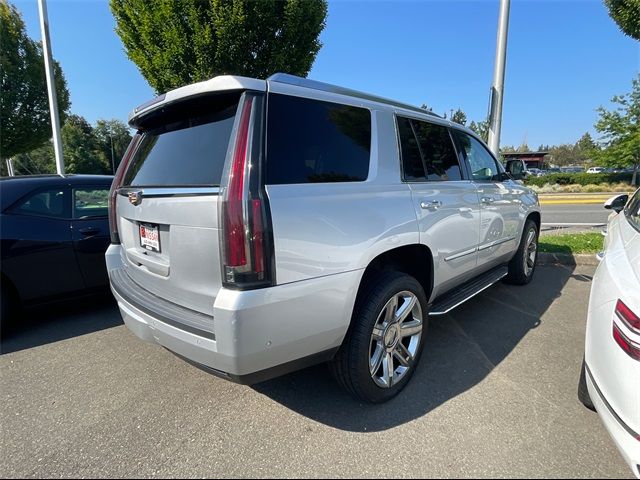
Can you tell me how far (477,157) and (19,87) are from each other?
17.2 m

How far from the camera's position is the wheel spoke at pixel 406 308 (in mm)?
2516

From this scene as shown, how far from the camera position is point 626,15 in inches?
305

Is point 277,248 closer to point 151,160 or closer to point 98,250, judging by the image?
point 151,160

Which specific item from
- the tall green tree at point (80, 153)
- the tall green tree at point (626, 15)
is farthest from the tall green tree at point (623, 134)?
the tall green tree at point (80, 153)

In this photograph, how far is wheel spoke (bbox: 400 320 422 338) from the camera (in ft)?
8.42

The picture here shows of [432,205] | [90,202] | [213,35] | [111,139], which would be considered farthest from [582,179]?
[111,139]

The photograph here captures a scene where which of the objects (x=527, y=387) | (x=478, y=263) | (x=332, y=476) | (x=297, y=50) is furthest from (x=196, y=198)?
(x=297, y=50)

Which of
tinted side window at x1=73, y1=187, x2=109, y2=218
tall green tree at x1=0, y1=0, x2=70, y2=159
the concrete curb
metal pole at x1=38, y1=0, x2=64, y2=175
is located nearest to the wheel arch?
tinted side window at x1=73, y1=187, x2=109, y2=218

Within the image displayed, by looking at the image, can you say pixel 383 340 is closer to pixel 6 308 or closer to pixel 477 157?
pixel 477 157

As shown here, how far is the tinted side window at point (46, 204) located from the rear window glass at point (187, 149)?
171cm

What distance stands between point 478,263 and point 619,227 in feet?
3.67

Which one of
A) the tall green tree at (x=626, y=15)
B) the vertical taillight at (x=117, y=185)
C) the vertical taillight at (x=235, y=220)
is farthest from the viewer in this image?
the tall green tree at (x=626, y=15)

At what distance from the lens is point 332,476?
6.01 ft

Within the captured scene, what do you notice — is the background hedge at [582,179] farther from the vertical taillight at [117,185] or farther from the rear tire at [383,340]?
the vertical taillight at [117,185]
